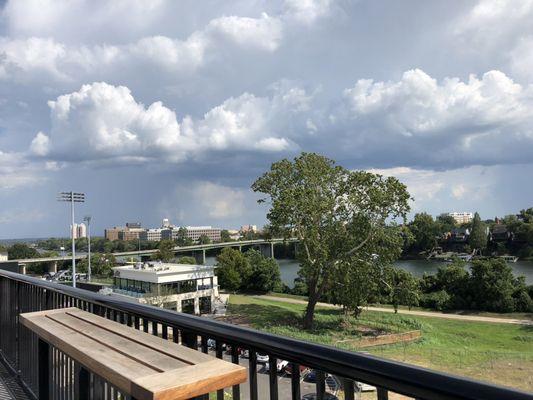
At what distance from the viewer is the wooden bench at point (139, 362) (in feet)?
4.61

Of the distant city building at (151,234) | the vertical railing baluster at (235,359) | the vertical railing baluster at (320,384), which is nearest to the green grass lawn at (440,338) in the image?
the vertical railing baluster at (235,359)

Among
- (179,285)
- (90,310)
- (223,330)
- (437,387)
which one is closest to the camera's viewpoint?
(437,387)

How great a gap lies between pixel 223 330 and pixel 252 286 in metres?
51.4

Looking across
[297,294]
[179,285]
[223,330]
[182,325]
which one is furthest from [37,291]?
[297,294]

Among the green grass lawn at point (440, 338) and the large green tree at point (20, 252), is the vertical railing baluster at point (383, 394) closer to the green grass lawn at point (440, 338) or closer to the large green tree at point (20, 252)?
the green grass lawn at point (440, 338)

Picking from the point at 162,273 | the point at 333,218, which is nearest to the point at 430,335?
the point at 333,218

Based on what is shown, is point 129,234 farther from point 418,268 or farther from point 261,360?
point 261,360

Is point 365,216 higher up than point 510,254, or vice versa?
point 365,216

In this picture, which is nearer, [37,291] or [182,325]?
[182,325]

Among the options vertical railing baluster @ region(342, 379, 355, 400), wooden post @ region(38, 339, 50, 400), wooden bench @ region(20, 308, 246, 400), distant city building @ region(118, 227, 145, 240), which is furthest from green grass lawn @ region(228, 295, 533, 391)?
distant city building @ region(118, 227, 145, 240)

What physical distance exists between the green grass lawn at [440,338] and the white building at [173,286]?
4702 mm

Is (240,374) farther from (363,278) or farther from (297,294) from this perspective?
(297,294)

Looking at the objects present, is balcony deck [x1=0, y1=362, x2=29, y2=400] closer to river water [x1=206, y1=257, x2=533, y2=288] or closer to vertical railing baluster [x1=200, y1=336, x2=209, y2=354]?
vertical railing baluster [x1=200, y1=336, x2=209, y2=354]

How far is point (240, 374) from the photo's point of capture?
149cm
